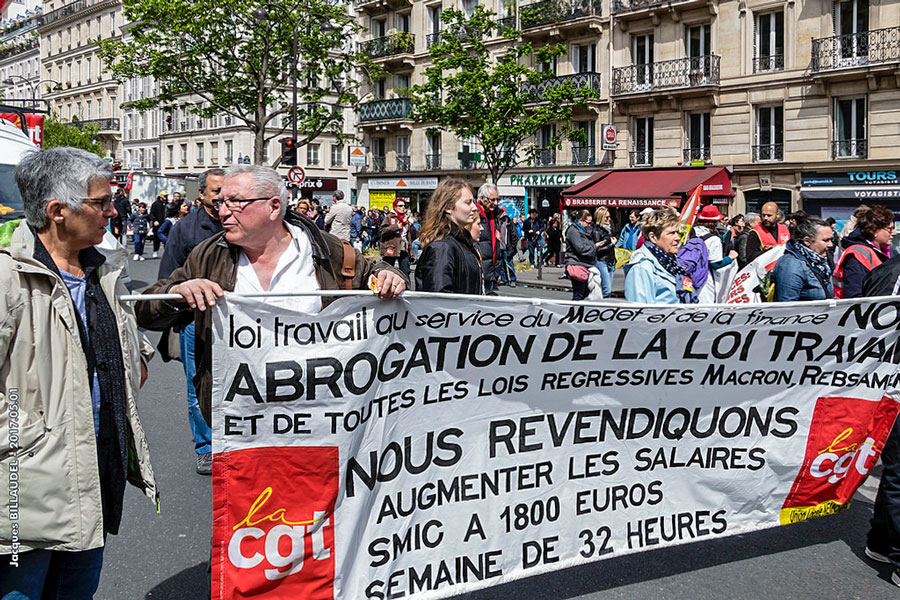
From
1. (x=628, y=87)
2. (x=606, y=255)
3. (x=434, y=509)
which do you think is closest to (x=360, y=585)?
(x=434, y=509)

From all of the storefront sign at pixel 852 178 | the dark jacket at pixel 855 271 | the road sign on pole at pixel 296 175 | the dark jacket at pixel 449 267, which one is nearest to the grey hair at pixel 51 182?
the dark jacket at pixel 449 267

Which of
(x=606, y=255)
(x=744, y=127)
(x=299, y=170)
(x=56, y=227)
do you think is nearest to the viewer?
(x=56, y=227)

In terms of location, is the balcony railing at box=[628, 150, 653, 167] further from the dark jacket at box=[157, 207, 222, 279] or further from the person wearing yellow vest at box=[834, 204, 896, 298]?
the dark jacket at box=[157, 207, 222, 279]

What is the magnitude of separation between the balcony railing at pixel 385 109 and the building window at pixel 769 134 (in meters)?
19.5

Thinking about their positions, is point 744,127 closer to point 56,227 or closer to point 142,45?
point 142,45

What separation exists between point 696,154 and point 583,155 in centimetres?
570

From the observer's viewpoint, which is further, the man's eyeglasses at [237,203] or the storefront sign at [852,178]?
the storefront sign at [852,178]

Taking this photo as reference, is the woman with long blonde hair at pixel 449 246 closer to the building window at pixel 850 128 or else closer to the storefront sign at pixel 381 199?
the building window at pixel 850 128

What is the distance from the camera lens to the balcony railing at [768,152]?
103ft

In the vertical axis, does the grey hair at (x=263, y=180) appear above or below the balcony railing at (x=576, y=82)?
below

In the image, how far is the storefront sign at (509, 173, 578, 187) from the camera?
3862 centimetres

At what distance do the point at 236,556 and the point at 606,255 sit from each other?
1260 centimetres

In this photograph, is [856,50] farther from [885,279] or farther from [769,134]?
[885,279]

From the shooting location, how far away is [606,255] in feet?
50.1
